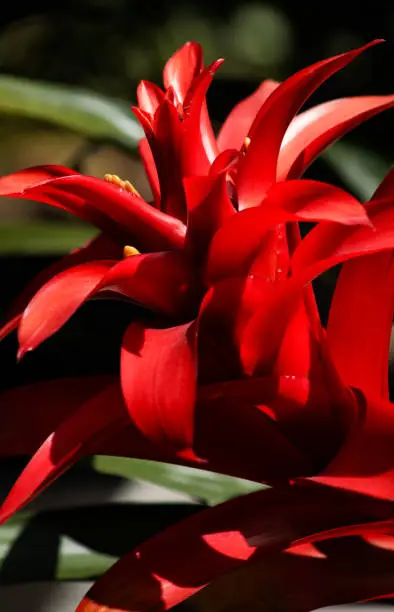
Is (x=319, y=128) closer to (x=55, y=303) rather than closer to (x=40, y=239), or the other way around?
(x=55, y=303)

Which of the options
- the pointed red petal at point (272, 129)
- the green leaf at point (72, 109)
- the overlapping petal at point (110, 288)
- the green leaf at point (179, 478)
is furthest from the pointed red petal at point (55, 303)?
the green leaf at point (72, 109)

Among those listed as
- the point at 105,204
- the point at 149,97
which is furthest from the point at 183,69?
the point at 105,204

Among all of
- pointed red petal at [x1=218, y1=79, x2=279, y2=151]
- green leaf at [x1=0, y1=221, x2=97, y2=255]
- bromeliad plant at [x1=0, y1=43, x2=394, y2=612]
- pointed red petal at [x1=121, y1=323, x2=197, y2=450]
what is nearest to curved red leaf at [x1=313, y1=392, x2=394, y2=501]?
bromeliad plant at [x1=0, y1=43, x2=394, y2=612]

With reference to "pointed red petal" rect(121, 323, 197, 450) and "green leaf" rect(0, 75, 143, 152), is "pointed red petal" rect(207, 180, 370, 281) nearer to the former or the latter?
"pointed red petal" rect(121, 323, 197, 450)

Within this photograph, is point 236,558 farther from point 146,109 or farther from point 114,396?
point 146,109

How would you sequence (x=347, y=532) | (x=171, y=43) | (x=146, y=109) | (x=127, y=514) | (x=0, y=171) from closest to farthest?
(x=347, y=532)
(x=146, y=109)
(x=127, y=514)
(x=171, y=43)
(x=0, y=171)

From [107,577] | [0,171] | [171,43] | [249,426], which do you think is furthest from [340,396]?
[0,171]
